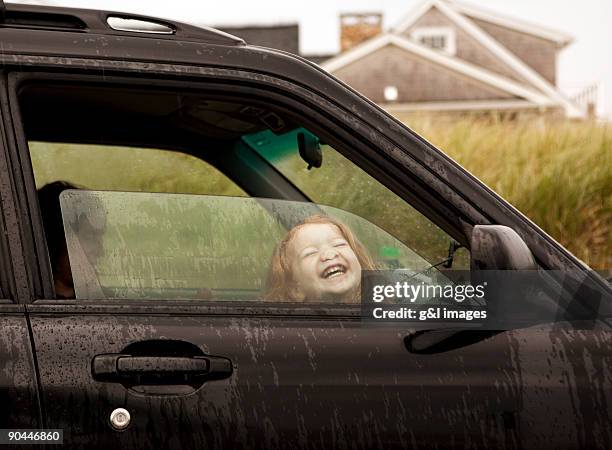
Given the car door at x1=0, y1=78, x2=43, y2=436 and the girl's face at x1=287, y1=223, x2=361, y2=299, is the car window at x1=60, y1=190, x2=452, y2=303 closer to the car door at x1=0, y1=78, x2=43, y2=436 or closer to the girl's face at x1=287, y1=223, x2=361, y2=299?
the girl's face at x1=287, y1=223, x2=361, y2=299

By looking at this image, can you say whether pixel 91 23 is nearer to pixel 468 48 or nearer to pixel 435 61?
pixel 435 61

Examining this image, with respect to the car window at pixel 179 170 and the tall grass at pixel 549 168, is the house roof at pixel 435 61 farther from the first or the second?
the car window at pixel 179 170

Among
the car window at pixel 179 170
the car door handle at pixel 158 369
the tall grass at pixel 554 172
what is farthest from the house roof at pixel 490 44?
the car door handle at pixel 158 369

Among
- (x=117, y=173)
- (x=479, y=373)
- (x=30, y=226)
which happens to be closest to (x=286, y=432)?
(x=479, y=373)

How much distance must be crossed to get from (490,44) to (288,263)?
4082cm

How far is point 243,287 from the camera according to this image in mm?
2658

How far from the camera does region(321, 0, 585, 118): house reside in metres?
38.4

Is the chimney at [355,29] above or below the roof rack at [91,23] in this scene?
below

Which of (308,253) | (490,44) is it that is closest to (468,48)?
(490,44)

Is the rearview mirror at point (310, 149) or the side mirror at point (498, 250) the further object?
the rearview mirror at point (310, 149)

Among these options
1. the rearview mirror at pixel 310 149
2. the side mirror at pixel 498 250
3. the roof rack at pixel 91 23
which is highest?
the roof rack at pixel 91 23

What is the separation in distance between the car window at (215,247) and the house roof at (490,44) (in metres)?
35.6

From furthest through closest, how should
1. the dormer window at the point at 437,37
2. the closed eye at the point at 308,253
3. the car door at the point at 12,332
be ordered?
1. the dormer window at the point at 437,37
2. the closed eye at the point at 308,253
3. the car door at the point at 12,332

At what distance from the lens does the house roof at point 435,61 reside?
38156 mm
